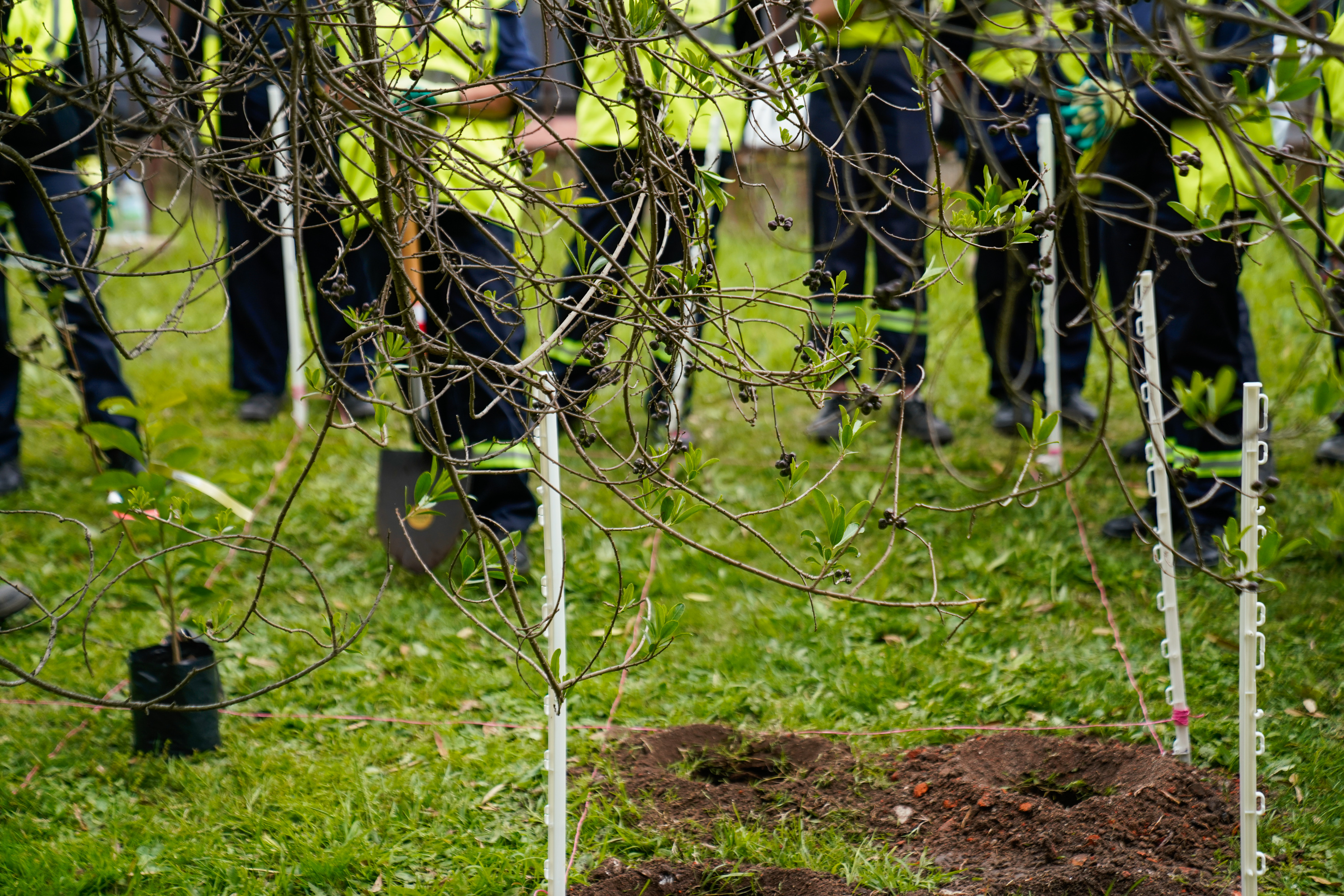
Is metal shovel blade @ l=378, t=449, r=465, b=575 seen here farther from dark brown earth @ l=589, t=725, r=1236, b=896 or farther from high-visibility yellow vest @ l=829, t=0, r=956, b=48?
high-visibility yellow vest @ l=829, t=0, r=956, b=48

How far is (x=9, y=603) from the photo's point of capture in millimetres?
3305

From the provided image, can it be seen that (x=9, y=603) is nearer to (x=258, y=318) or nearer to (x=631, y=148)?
(x=258, y=318)

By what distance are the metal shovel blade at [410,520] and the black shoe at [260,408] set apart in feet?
5.44

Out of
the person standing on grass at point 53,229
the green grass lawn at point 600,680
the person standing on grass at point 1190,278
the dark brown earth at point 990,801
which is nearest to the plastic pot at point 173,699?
the green grass lawn at point 600,680

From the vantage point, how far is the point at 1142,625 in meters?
3.20

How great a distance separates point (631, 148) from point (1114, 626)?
204cm

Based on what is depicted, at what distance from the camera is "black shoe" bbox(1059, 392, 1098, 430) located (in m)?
4.51

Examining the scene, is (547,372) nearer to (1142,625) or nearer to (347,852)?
(347,852)

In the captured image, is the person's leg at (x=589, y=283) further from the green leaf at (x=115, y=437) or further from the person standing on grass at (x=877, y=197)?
the green leaf at (x=115, y=437)

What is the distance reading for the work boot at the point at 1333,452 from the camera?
159 inches

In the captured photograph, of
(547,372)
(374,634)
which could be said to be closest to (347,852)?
(374,634)

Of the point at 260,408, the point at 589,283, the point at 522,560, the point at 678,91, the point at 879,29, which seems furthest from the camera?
the point at 260,408

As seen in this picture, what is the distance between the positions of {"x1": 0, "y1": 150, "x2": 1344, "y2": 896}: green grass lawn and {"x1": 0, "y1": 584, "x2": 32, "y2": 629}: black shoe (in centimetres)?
8

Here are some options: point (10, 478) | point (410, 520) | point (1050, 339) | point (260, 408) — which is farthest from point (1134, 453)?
point (10, 478)
